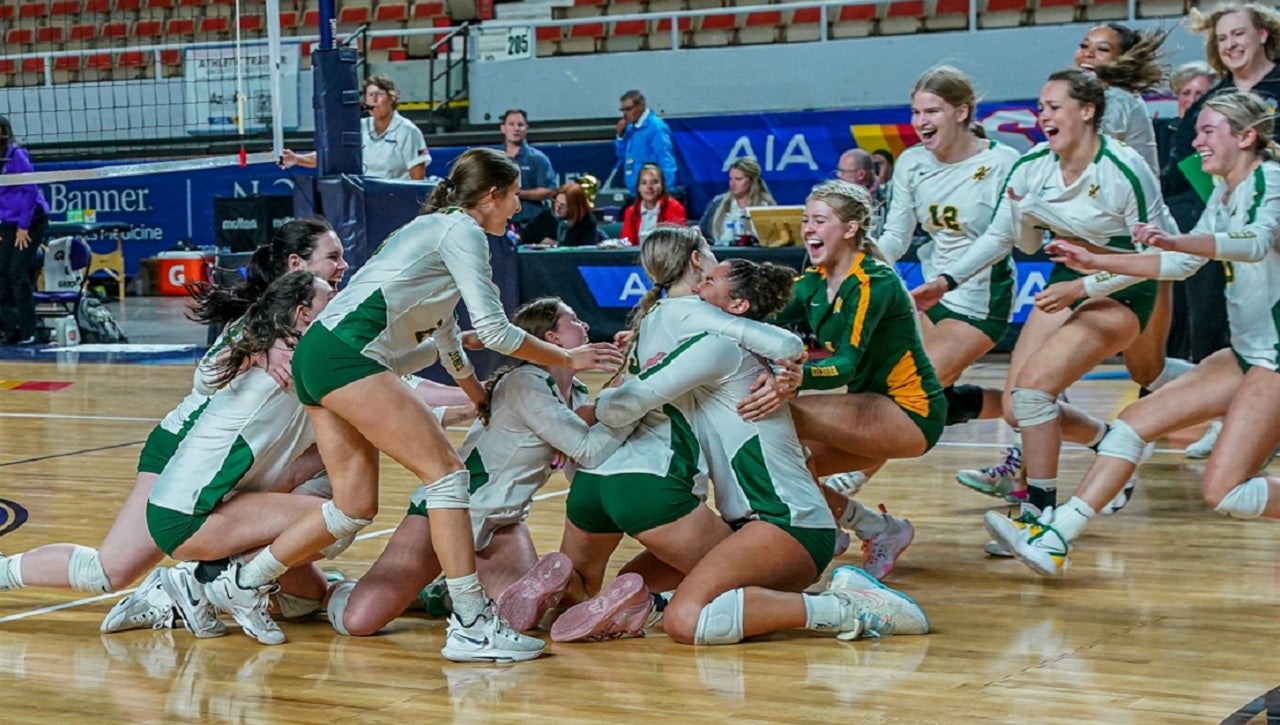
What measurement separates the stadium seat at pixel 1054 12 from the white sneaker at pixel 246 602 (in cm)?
1178

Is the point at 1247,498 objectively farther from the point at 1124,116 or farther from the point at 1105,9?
the point at 1105,9

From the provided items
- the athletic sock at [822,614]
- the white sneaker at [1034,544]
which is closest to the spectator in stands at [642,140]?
the white sneaker at [1034,544]

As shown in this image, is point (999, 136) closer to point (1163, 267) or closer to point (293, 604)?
point (1163, 267)

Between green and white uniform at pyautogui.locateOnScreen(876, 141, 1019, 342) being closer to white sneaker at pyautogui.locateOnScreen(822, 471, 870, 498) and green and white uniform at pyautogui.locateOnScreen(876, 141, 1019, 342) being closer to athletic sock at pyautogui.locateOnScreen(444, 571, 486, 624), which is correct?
white sneaker at pyautogui.locateOnScreen(822, 471, 870, 498)

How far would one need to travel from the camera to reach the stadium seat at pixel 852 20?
15.3 m

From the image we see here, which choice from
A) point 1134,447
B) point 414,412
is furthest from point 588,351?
point 1134,447

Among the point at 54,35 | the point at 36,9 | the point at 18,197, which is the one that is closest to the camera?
the point at 18,197

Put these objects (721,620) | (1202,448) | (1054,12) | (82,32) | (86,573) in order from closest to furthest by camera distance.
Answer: (721,620) → (86,573) → (1202,448) → (1054,12) → (82,32)

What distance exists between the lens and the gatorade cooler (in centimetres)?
1844

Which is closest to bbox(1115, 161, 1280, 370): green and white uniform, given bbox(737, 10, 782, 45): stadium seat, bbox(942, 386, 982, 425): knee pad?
bbox(942, 386, 982, 425): knee pad

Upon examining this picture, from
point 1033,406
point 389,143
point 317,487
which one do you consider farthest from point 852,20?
point 317,487

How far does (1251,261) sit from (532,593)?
2.34 meters

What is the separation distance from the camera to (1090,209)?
5520mm

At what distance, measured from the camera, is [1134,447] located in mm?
4922
